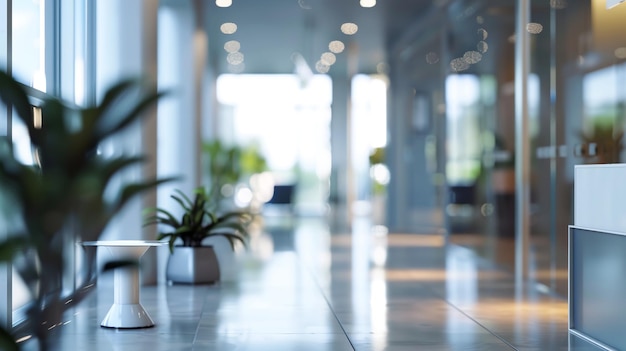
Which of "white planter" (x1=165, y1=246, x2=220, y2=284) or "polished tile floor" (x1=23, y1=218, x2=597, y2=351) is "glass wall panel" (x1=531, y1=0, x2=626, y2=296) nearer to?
"polished tile floor" (x1=23, y1=218, x2=597, y2=351)

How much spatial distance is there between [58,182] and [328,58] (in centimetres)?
1502

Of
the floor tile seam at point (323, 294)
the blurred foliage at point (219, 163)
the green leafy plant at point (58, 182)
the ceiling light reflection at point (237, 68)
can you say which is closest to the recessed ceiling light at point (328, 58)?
the ceiling light reflection at point (237, 68)

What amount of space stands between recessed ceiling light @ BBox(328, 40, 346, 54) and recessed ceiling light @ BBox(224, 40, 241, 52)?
1655 mm

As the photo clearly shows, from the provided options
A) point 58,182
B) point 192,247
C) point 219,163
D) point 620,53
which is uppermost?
point 620,53

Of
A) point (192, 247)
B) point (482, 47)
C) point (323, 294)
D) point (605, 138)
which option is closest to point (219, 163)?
point (482, 47)

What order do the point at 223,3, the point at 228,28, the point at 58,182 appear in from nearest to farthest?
1. the point at 58,182
2. the point at 223,3
3. the point at 228,28

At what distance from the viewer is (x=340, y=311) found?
652 centimetres

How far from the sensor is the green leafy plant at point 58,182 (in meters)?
3.03

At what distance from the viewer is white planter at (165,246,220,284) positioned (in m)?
8.02

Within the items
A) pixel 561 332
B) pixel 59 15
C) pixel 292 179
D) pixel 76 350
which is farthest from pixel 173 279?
pixel 292 179

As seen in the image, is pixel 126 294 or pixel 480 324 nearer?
pixel 126 294

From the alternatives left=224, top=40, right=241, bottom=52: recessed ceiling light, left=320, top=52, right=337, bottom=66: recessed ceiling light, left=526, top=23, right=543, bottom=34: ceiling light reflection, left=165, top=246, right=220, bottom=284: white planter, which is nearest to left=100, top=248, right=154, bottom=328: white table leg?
left=165, top=246, right=220, bottom=284: white planter

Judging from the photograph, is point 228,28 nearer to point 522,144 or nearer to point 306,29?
point 306,29

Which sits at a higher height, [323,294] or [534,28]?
[534,28]
